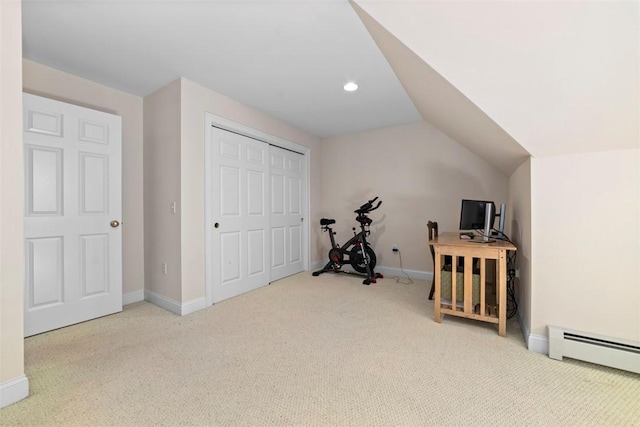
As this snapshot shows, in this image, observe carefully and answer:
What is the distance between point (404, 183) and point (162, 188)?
318cm

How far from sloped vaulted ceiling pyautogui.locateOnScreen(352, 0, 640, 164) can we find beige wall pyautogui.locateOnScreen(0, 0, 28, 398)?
73.6 inches

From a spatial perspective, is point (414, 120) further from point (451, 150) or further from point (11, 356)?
point (11, 356)

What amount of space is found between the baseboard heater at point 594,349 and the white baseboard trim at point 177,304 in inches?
115

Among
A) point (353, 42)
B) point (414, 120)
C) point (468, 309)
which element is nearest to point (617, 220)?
point (468, 309)

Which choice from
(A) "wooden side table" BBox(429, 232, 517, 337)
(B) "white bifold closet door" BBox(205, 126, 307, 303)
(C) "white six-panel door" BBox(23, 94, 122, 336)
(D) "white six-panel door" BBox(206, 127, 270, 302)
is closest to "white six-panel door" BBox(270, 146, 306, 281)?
(B) "white bifold closet door" BBox(205, 126, 307, 303)

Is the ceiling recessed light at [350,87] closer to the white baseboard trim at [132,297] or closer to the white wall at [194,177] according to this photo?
the white wall at [194,177]

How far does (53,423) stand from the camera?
1230mm

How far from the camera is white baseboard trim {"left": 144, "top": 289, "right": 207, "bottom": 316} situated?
2.57 meters

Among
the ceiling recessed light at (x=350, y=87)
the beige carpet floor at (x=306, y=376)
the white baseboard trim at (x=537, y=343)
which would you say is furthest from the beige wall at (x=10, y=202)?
the white baseboard trim at (x=537, y=343)

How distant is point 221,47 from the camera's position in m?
2.09

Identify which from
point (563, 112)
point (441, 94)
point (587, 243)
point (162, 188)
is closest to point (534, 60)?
point (563, 112)

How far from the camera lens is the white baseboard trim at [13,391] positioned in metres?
1.33

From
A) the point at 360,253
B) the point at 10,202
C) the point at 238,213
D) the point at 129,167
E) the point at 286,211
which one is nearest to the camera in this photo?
the point at 10,202

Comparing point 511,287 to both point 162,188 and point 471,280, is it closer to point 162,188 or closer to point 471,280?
point 471,280
